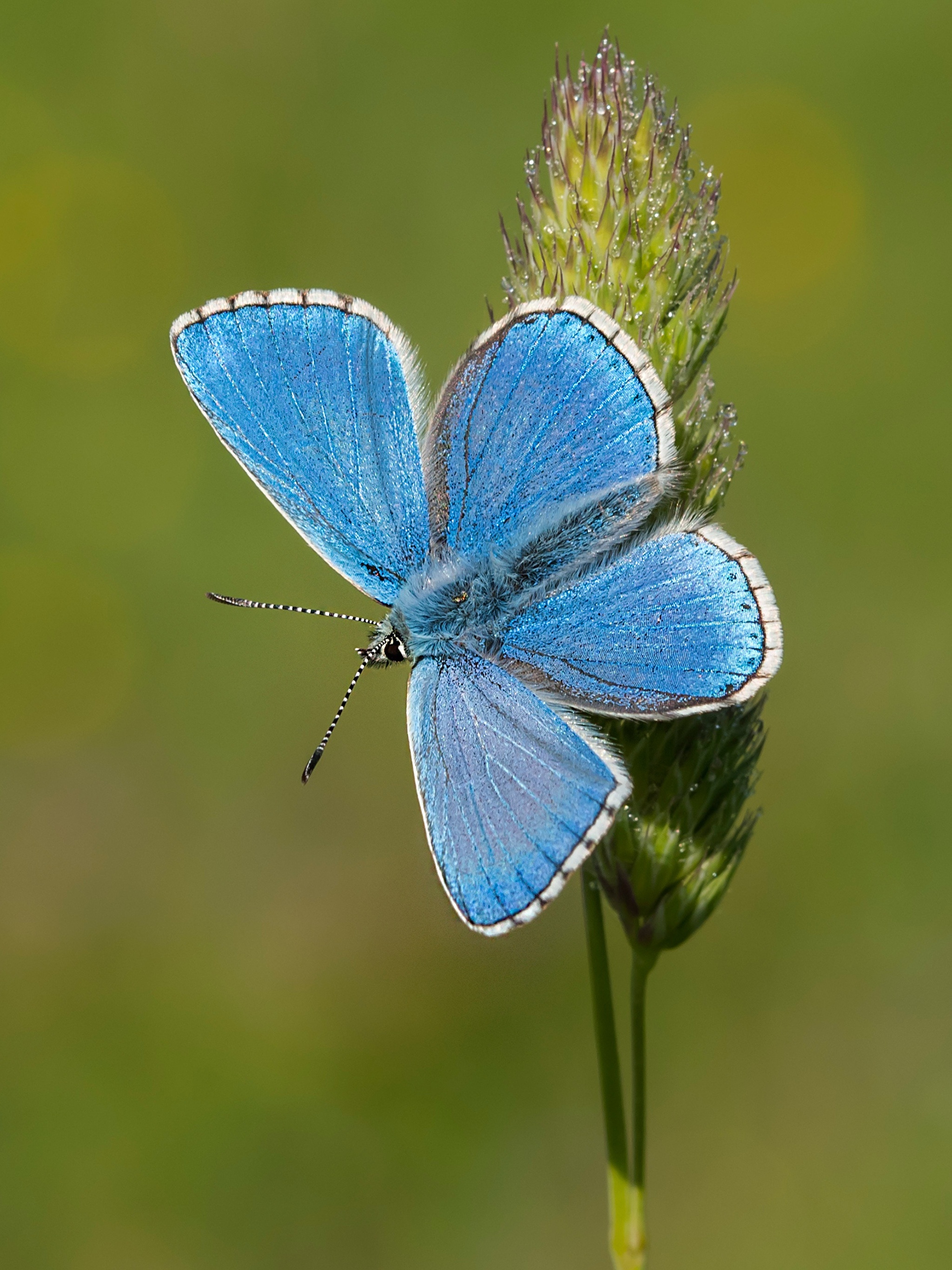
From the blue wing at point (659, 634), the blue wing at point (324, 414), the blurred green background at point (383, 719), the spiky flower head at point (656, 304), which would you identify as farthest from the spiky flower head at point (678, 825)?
the blurred green background at point (383, 719)

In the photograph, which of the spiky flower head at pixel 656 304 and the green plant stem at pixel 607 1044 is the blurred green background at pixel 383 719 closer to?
the spiky flower head at pixel 656 304

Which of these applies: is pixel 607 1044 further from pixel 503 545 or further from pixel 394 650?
pixel 503 545

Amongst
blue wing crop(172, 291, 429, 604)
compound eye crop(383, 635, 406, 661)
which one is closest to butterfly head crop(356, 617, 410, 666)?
compound eye crop(383, 635, 406, 661)

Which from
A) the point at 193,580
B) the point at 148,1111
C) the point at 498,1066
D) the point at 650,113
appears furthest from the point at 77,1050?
the point at 650,113

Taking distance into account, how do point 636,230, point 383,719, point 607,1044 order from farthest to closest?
point 383,719
point 636,230
point 607,1044

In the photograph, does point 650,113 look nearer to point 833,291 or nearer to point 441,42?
point 833,291

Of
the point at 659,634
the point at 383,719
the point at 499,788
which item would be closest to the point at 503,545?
the point at 659,634
